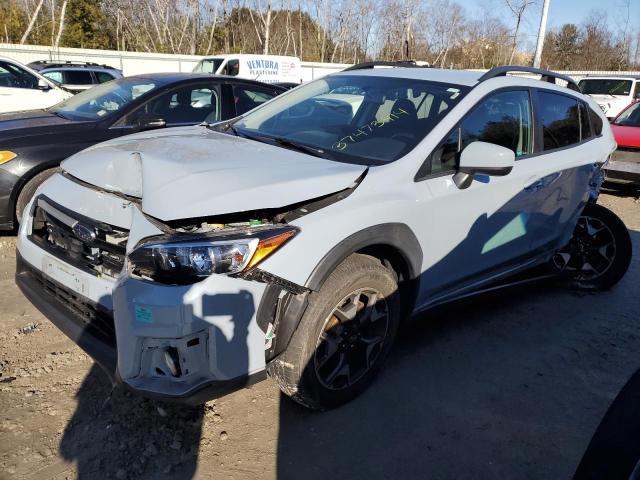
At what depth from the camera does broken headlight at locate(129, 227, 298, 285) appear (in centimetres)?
214

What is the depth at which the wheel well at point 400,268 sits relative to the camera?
277 centimetres

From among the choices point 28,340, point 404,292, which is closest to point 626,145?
point 404,292

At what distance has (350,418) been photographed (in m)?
2.81

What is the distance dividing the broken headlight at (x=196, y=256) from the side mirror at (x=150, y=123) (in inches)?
129

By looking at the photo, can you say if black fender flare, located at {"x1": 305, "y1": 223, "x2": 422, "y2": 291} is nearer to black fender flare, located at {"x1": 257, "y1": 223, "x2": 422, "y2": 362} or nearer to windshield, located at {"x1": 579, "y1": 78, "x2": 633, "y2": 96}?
black fender flare, located at {"x1": 257, "y1": 223, "x2": 422, "y2": 362}

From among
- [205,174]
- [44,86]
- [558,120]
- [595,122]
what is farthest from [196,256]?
[44,86]

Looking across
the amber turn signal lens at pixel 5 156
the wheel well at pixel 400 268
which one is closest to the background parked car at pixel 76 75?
the amber turn signal lens at pixel 5 156

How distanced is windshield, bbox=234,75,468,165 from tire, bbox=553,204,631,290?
2248mm

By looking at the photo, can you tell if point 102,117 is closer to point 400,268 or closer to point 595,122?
→ point 400,268

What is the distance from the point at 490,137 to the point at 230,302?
2095 mm

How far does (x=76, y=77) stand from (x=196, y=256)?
15.0m

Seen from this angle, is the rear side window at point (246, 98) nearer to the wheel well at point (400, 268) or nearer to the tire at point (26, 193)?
the tire at point (26, 193)

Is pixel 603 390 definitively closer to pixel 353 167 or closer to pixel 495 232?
pixel 495 232

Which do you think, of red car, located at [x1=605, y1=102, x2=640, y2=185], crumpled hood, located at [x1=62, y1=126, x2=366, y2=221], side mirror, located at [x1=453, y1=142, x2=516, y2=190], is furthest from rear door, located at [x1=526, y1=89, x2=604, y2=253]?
red car, located at [x1=605, y1=102, x2=640, y2=185]
